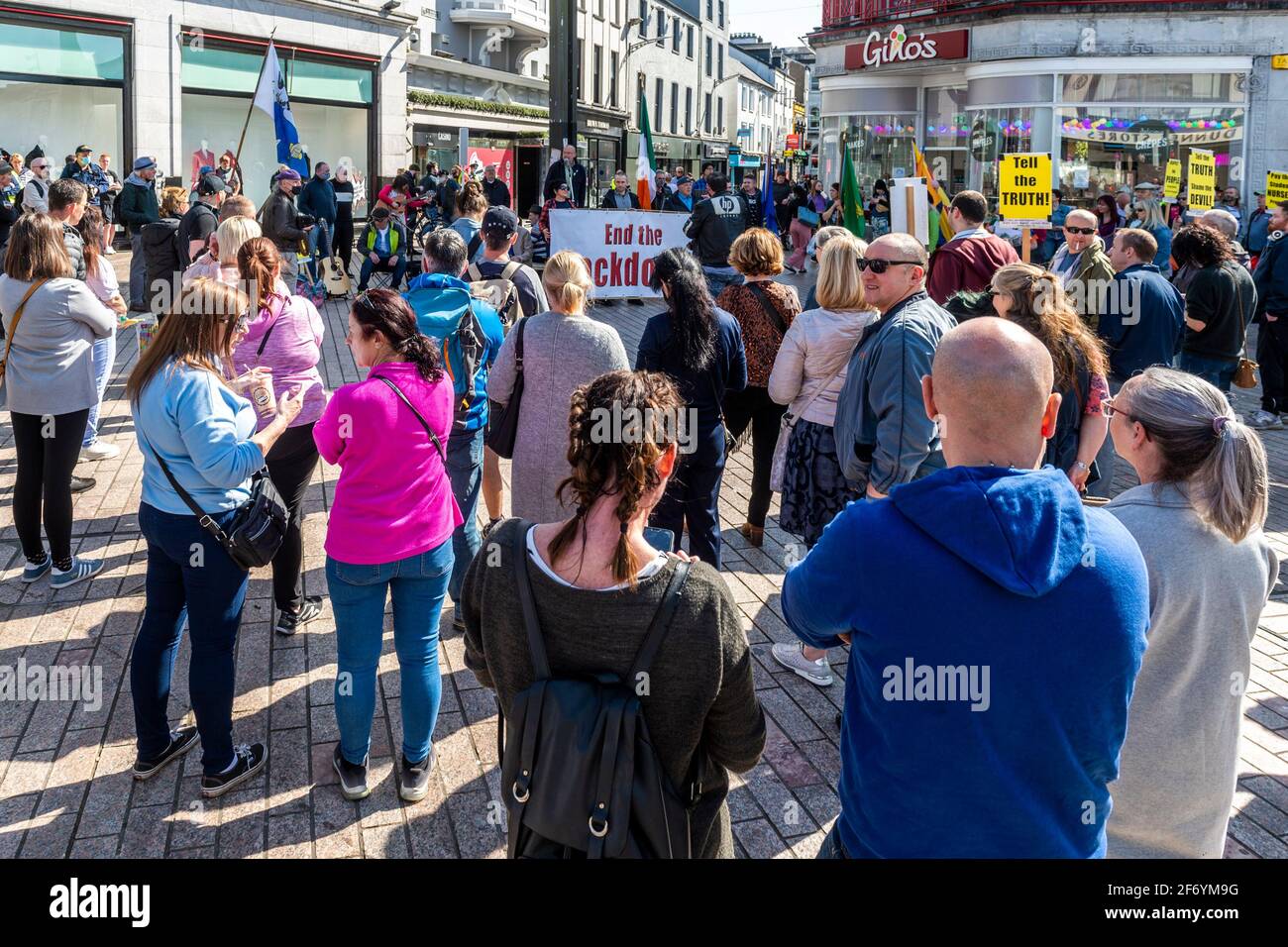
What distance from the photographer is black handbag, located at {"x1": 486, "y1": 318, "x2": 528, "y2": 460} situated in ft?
16.4

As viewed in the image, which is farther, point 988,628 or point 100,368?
point 100,368

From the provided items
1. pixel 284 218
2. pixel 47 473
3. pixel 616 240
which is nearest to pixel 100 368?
pixel 47 473

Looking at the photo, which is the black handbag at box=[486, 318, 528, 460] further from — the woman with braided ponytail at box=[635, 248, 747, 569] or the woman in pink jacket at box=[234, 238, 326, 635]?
the woman in pink jacket at box=[234, 238, 326, 635]

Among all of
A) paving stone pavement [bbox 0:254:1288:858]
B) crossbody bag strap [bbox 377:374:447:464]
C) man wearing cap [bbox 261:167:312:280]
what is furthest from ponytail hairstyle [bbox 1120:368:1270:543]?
man wearing cap [bbox 261:167:312:280]

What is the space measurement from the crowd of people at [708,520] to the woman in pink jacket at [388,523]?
13mm

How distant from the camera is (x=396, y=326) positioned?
3934mm

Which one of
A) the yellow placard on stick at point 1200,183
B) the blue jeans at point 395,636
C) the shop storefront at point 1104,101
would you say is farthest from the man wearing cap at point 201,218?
the shop storefront at point 1104,101

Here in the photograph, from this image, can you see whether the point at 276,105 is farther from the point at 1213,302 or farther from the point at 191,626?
the point at 191,626

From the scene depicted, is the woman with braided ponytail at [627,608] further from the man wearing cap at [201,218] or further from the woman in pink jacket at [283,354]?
the man wearing cap at [201,218]

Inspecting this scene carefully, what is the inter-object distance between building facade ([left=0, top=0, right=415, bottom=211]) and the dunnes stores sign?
37.6 ft

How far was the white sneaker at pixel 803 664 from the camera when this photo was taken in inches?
200

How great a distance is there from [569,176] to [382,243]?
119 inches
